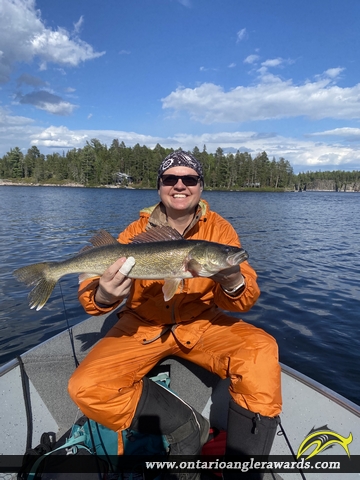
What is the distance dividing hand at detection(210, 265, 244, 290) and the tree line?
389 feet

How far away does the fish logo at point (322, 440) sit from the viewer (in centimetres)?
322

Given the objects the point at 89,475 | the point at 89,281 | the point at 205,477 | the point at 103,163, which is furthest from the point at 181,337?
the point at 103,163

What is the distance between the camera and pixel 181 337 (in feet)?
11.9

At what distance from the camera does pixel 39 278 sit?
12.2 ft

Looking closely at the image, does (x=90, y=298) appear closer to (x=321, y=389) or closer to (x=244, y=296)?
(x=244, y=296)

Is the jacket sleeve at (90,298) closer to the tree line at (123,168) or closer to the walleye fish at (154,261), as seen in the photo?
the walleye fish at (154,261)

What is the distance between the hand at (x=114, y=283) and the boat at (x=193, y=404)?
126 centimetres

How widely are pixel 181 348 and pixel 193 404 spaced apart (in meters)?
1.07

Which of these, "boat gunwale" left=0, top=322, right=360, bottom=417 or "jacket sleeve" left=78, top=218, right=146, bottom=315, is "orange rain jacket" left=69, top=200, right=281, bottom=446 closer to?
"jacket sleeve" left=78, top=218, right=146, bottom=315

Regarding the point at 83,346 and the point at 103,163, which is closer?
the point at 83,346

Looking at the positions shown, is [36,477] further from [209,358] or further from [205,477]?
[209,358]

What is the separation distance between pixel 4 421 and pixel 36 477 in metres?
0.71

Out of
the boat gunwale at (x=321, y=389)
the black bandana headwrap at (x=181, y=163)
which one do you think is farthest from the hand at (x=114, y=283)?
the black bandana headwrap at (x=181, y=163)

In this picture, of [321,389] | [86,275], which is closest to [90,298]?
[86,275]
